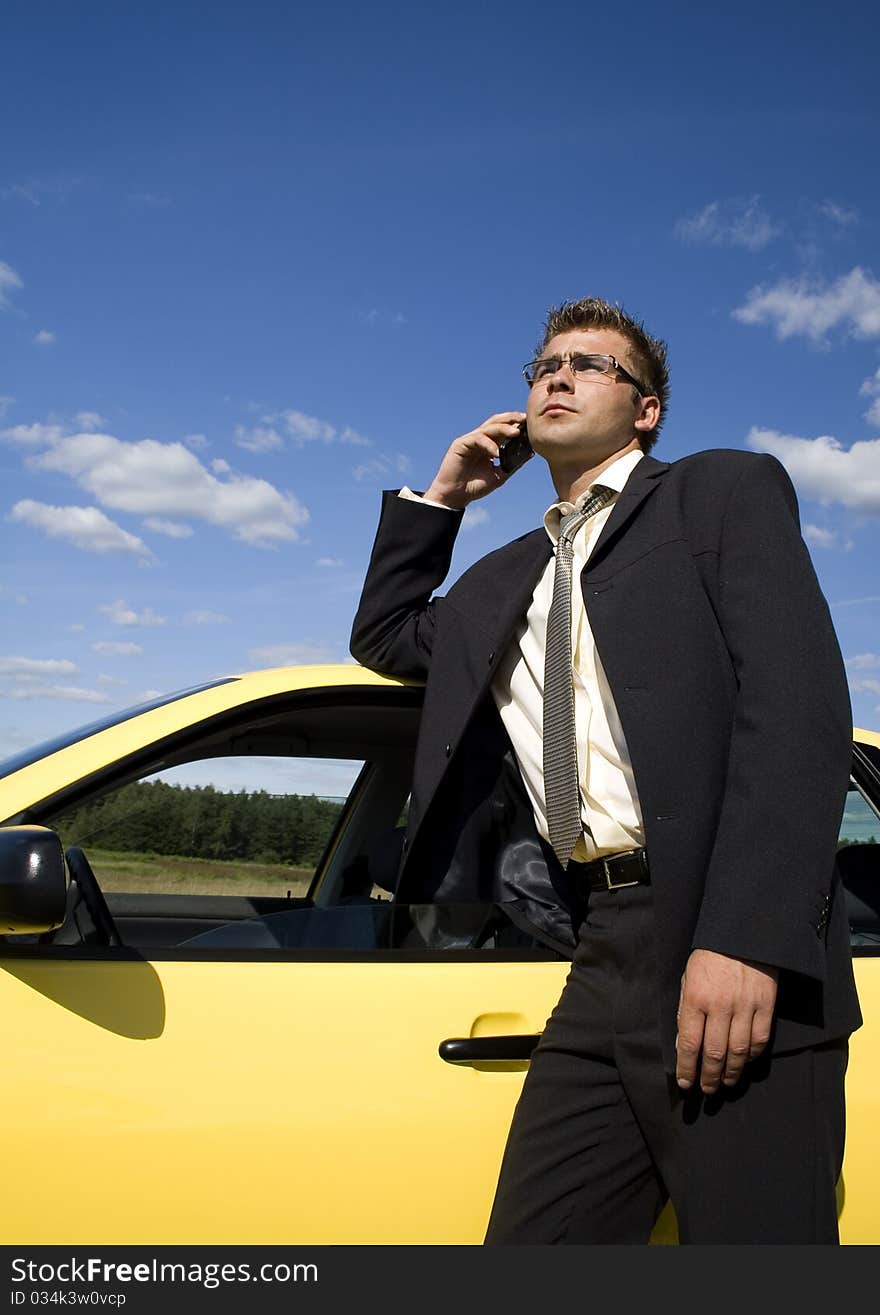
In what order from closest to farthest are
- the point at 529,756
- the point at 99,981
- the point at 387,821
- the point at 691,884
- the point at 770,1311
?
the point at 770,1311 → the point at 691,884 → the point at 99,981 → the point at 529,756 → the point at 387,821

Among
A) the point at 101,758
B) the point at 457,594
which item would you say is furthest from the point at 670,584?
the point at 101,758

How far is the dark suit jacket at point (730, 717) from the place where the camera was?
63.3 inches

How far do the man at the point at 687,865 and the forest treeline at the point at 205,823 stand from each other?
1.75 ft

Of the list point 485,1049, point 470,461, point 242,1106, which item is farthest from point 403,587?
point 242,1106

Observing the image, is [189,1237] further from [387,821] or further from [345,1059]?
[387,821]

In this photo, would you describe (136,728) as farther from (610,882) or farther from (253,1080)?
(610,882)

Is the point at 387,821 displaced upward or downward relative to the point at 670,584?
downward

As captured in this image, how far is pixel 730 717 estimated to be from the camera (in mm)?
1779

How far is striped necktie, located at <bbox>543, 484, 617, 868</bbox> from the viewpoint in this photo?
6.28 feet

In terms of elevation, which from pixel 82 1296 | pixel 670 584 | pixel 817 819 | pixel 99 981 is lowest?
pixel 82 1296

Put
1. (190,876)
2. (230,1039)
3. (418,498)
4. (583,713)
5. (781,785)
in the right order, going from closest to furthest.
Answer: (781,785)
(230,1039)
(583,713)
(190,876)
(418,498)

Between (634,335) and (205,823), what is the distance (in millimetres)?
1540

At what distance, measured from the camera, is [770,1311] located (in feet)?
5.21

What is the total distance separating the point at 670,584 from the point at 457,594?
2.32ft
